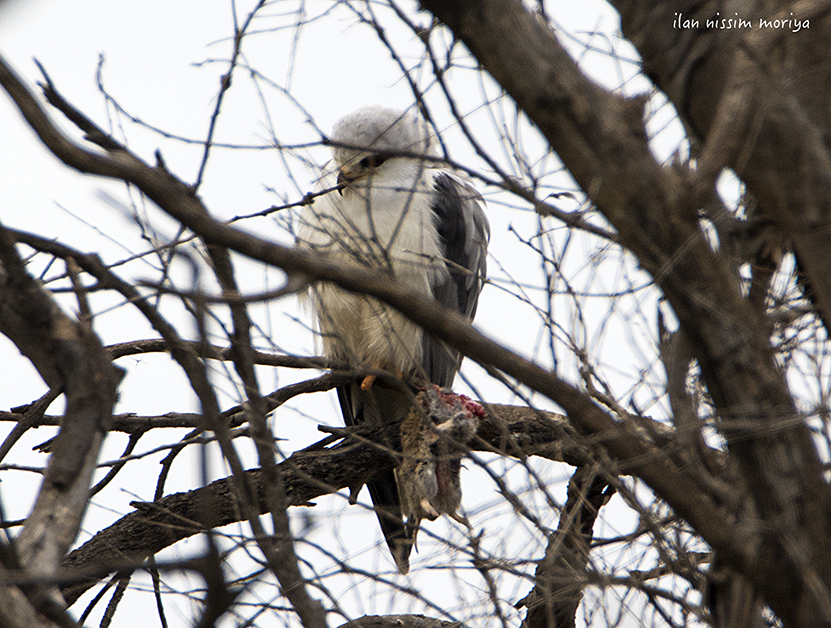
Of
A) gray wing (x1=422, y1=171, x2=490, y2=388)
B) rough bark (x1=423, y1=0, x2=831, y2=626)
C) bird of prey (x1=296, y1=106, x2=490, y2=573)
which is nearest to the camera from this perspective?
rough bark (x1=423, y1=0, x2=831, y2=626)

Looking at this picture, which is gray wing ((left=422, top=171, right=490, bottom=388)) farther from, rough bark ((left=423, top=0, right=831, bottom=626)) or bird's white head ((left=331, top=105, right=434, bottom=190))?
rough bark ((left=423, top=0, right=831, bottom=626))

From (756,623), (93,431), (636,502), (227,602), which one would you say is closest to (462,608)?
(636,502)

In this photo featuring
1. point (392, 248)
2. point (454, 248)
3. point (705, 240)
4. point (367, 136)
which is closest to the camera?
point (705, 240)

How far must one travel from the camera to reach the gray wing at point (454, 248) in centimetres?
434

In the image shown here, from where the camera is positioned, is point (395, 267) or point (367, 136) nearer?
point (395, 267)

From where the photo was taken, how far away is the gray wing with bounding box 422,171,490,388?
4340 mm

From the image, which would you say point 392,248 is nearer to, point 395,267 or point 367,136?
point 395,267

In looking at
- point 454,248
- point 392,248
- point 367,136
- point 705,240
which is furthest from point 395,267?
point 705,240

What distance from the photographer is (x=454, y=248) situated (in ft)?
14.6

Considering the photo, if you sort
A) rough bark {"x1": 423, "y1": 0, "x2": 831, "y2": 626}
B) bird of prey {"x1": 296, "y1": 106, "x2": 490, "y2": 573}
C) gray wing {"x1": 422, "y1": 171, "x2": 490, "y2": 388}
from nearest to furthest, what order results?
1. rough bark {"x1": 423, "y1": 0, "x2": 831, "y2": 626}
2. bird of prey {"x1": 296, "y1": 106, "x2": 490, "y2": 573}
3. gray wing {"x1": 422, "y1": 171, "x2": 490, "y2": 388}

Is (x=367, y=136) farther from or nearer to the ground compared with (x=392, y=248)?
farther from the ground

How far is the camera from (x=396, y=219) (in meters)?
4.18

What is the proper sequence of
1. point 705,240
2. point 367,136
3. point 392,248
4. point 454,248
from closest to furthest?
point 705,240 → point 392,248 → point 367,136 → point 454,248

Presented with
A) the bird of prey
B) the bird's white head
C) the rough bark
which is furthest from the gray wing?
Result: the rough bark
